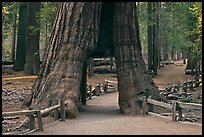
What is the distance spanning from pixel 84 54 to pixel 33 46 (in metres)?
16.1

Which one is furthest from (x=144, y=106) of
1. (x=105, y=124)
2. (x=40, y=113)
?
(x=40, y=113)

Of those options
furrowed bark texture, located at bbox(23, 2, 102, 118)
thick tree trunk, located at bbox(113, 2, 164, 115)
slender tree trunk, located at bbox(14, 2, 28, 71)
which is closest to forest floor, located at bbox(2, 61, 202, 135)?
thick tree trunk, located at bbox(113, 2, 164, 115)

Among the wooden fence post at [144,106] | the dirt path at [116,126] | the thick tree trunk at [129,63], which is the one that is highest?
the thick tree trunk at [129,63]

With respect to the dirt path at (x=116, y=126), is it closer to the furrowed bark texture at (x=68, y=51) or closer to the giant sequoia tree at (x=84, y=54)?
the giant sequoia tree at (x=84, y=54)

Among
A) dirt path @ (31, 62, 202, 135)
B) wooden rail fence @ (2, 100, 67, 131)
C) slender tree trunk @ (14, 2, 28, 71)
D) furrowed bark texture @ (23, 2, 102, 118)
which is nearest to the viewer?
wooden rail fence @ (2, 100, 67, 131)

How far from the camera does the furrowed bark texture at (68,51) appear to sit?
51.5 feet

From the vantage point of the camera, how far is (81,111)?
55.0 ft

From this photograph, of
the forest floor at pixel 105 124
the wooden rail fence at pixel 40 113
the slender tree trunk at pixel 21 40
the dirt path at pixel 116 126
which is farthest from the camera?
the slender tree trunk at pixel 21 40

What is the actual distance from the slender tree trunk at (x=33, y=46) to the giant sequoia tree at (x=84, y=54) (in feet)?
46.1

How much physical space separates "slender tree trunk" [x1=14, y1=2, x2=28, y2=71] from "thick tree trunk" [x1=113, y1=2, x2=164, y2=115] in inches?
745

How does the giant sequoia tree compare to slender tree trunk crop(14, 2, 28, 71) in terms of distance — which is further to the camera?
slender tree trunk crop(14, 2, 28, 71)

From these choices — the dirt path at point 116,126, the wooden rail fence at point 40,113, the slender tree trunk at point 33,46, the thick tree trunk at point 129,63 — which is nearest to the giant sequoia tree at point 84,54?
the thick tree trunk at point 129,63

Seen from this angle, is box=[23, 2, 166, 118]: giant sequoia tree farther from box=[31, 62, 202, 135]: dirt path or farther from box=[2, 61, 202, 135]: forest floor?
box=[31, 62, 202, 135]: dirt path

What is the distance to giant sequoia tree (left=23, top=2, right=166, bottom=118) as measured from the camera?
1588cm
